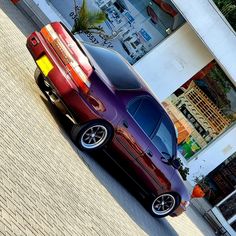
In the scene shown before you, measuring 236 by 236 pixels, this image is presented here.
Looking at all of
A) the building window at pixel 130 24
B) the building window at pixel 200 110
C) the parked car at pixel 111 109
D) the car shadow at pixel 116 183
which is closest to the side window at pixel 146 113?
the parked car at pixel 111 109

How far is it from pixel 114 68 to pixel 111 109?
1223 millimetres

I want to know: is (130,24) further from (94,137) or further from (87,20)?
(94,137)

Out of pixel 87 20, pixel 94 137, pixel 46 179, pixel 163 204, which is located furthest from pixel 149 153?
pixel 87 20

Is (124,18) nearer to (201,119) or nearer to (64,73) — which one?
(201,119)

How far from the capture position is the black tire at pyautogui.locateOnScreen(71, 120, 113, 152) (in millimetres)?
9289

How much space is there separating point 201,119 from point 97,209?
12.3 m

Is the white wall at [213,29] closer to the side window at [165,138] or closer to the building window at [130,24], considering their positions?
the building window at [130,24]

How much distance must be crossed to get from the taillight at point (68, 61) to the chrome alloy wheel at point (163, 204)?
2.97 metres

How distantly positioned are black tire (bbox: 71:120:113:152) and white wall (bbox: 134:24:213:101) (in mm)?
9685

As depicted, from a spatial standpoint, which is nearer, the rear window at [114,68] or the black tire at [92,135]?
the black tire at [92,135]

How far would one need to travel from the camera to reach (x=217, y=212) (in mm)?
18844

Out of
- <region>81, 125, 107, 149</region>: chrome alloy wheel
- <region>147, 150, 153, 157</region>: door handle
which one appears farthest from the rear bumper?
<region>147, 150, 153, 157</region>: door handle

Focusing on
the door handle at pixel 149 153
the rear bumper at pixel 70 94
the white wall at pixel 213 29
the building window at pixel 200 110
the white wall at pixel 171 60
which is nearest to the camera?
the rear bumper at pixel 70 94

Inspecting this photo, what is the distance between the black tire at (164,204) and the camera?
36.3ft
